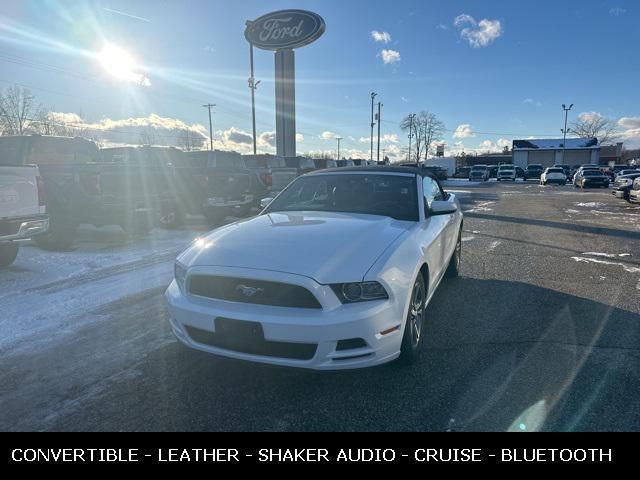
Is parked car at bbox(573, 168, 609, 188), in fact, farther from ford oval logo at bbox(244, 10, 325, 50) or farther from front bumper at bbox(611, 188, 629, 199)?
ford oval logo at bbox(244, 10, 325, 50)

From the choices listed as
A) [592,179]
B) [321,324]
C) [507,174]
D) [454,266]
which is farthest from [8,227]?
[507,174]

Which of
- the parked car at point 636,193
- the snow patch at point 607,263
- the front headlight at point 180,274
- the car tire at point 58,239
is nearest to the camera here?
the front headlight at point 180,274

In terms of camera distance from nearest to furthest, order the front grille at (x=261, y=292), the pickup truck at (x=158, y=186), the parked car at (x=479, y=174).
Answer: the front grille at (x=261, y=292), the pickup truck at (x=158, y=186), the parked car at (x=479, y=174)

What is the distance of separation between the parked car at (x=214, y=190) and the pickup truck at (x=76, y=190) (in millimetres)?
1071

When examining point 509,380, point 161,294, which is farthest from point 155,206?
point 509,380

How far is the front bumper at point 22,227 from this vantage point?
5801 mm

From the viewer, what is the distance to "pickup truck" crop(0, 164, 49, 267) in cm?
579

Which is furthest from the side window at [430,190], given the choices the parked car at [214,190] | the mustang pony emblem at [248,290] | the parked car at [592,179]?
the parked car at [592,179]

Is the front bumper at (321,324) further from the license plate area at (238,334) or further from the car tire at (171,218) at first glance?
the car tire at (171,218)

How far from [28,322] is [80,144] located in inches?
257

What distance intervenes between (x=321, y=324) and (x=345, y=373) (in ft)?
2.83

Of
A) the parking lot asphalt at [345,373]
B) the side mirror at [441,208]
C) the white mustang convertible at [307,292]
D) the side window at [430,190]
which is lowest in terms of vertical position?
the parking lot asphalt at [345,373]

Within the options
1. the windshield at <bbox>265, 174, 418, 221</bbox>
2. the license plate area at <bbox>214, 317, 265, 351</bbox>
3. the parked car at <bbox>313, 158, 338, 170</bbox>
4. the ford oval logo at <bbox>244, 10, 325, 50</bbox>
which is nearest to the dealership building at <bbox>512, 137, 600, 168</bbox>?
the parked car at <bbox>313, 158, 338, 170</bbox>

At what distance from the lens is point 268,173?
11.6 m
